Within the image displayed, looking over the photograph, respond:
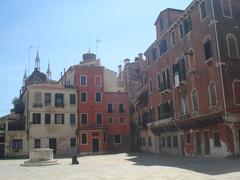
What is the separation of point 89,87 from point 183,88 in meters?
18.1

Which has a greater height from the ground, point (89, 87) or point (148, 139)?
point (89, 87)

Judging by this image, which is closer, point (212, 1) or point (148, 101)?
point (212, 1)

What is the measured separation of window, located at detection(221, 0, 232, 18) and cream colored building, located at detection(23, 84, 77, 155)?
2435 centimetres

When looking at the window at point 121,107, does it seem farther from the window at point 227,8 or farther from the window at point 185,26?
the window at point 227,8

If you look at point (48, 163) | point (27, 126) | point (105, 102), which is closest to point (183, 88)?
point (48, 163)

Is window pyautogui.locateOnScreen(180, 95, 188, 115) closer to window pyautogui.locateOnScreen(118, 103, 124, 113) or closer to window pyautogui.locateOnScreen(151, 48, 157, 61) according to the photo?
window pyautogui.locateOnScreen(151, 48, 157, 61)

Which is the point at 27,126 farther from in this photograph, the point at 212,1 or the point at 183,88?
the point at 212,1

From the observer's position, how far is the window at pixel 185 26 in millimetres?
27234

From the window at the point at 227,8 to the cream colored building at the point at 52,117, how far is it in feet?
79.9

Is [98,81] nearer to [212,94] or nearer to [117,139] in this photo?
[117,139]

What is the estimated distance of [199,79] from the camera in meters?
25.7

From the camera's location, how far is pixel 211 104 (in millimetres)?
23875

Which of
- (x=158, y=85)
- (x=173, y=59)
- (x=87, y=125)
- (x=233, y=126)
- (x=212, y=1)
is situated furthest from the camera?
(x=87, y=125)

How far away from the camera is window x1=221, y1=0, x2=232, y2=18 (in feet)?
79.5
